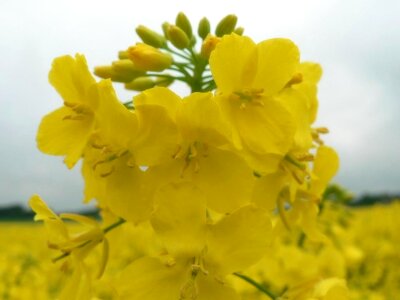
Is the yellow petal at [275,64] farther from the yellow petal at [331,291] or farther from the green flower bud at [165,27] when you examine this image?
the yellow petal at [331,291]

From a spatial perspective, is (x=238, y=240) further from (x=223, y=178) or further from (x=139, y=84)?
(x=139, y=84)

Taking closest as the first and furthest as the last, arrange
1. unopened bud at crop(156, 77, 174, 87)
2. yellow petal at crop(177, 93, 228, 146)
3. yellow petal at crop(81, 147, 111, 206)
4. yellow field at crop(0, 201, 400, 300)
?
yellow petal at crop(177, 93, 228, 146), yellow petal at crop(81, 147, 111, 206), unopened bud at crop(156, 77, 174, 87), yellow field at crop(0, 201, 400, 300)

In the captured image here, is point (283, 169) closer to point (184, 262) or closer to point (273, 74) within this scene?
point (273, 74)

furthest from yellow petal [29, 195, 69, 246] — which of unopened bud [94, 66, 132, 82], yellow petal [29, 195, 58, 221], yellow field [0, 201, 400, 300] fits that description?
unopened bud [94, 66, 132, 82]

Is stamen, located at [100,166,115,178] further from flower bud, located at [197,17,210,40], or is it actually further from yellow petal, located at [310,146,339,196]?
yellow petal, located at [310,146,339,196]

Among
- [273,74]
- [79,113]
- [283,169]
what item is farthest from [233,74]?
[79,113]
